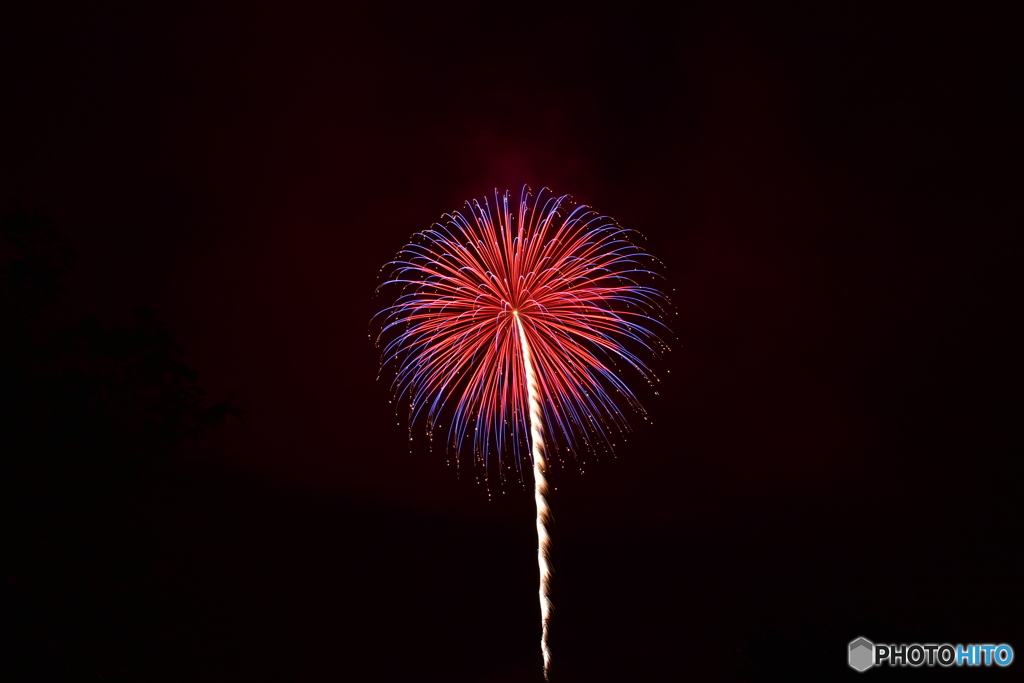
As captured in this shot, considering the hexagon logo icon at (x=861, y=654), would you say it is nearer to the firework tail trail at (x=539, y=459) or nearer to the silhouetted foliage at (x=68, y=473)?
the firework tail trail at (x=539, y=459)

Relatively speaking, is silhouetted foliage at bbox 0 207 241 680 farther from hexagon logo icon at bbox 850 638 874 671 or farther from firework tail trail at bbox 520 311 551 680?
hexagon logo icon at bbox 850 638 874 671

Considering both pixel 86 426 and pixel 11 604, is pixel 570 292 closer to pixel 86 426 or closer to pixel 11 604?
pixel 86 426

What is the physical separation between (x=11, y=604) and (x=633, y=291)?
13.5 metres

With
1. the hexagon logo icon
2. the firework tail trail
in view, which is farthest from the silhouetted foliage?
the hexagon logo icon

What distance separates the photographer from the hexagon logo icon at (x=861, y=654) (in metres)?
19.1

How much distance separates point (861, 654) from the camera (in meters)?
19.3

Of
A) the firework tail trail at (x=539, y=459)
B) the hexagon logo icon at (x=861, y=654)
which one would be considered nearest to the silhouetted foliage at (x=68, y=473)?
the firework tail trail at (x=539, y=459)

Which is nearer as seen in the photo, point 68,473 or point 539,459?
point 68,473

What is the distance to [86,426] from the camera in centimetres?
952

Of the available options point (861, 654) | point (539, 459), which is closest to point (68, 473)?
point (539, 459)

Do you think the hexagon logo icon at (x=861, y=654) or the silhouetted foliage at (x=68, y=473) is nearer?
the silhouetted foliage at (x=68, y=473)

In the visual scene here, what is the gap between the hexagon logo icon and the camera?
752 inches

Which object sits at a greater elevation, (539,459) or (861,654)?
(539,459)

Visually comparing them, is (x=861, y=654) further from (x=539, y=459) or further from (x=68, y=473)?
(x=68, y=473)
